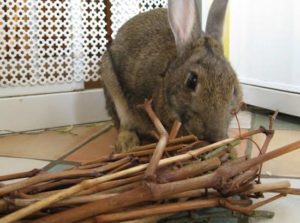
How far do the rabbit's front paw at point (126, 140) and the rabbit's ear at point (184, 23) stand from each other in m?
0.32

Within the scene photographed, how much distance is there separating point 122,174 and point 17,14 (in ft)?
3.37

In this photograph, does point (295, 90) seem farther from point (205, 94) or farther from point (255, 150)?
point (205, 94)

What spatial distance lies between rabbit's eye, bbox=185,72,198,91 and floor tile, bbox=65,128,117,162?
33 centimetres

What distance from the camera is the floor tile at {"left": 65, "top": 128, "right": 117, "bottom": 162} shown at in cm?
127

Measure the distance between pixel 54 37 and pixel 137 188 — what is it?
1.08 m

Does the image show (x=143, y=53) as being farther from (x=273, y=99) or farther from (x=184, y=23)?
(x=273, y=99)

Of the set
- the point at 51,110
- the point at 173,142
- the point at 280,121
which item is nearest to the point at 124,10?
the point at 51,110

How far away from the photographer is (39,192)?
72 cm

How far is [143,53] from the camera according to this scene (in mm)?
1475

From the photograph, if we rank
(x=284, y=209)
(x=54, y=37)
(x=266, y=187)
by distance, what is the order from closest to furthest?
(x=266, y=187)
(x=284, y=209)
(x=54, y=37)

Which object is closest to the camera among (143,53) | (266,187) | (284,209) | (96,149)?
(266,187)

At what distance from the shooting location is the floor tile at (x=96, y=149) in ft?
→ 4.17

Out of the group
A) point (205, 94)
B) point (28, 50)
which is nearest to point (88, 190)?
point (205, 94)

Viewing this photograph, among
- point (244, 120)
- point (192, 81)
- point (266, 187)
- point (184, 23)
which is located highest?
point (184, 23)
